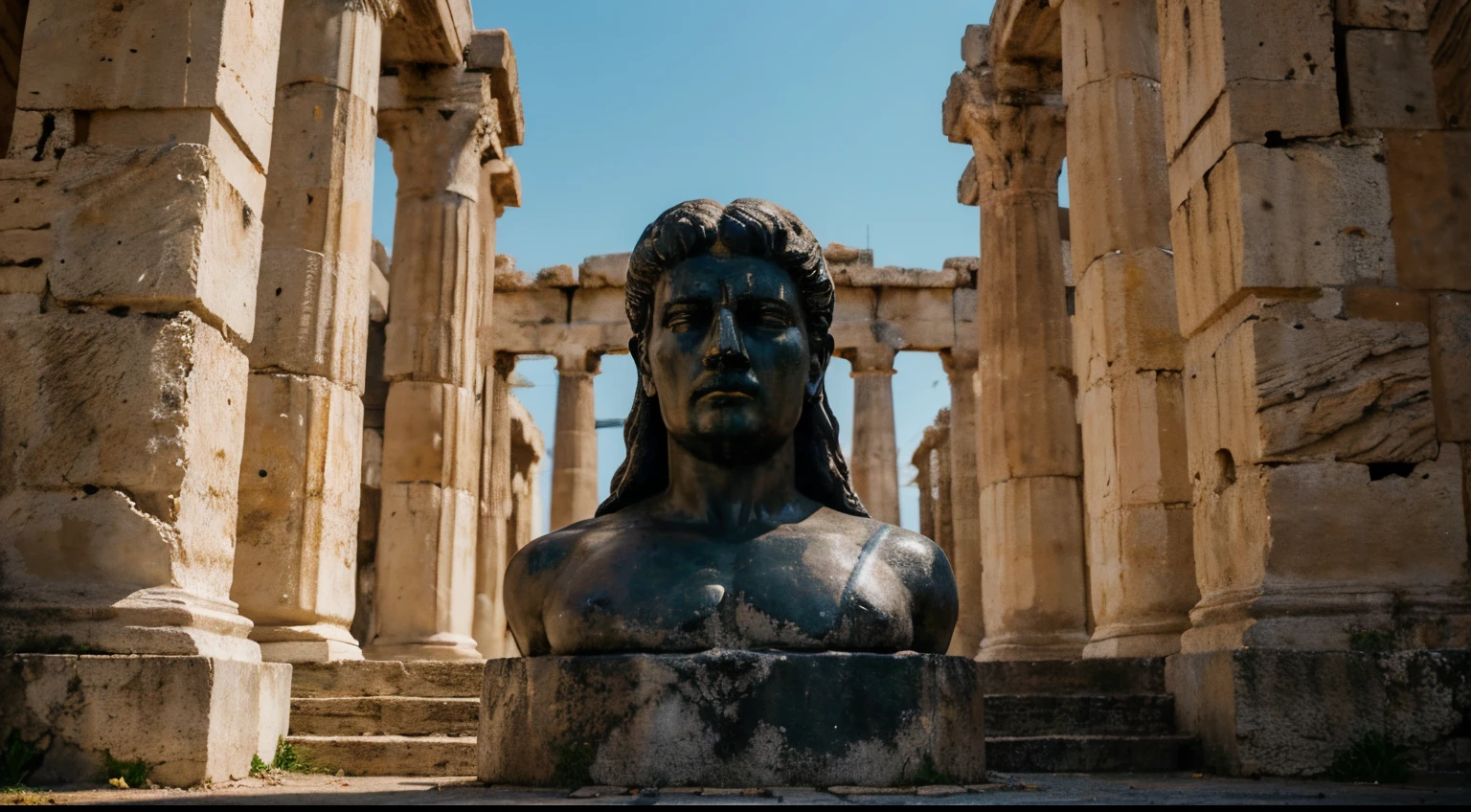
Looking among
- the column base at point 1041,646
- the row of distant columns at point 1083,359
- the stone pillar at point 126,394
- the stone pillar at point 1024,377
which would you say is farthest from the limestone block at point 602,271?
the stone pillar at point 126,394

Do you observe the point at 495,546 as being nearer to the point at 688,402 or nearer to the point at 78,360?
the point at 78,360

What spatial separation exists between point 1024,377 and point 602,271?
460 inches

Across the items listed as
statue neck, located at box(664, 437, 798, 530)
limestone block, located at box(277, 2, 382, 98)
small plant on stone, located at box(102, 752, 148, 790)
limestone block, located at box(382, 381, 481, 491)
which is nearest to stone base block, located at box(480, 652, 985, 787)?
statue neck, located at box(664, 437, 798, 530)

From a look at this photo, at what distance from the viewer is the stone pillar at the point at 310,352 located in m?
8.79

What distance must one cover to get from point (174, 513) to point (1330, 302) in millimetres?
5021

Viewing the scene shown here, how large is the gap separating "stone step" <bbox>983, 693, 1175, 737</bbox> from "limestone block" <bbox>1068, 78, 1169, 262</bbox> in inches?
158

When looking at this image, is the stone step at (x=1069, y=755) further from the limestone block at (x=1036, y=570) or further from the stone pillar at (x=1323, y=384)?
A: the limestone block at (x=1036, y=570)

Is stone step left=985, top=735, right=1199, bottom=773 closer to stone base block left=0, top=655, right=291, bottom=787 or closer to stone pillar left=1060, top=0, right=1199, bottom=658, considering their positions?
stone pillar left=1060, top=0, right=1199, bottom=658

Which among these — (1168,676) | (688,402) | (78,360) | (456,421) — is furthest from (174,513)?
(456,421)

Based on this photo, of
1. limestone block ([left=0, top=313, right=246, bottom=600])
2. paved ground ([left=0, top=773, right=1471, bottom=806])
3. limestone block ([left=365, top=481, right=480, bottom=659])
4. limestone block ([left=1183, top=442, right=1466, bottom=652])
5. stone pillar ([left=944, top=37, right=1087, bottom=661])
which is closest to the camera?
paved ground ([left=0, top=773, right=1471, bottom=806])

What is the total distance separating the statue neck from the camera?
470 centimetres

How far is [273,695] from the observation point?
5934mm

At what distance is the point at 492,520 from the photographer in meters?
17.7

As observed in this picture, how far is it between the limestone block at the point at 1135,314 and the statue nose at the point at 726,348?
591 centimetres
